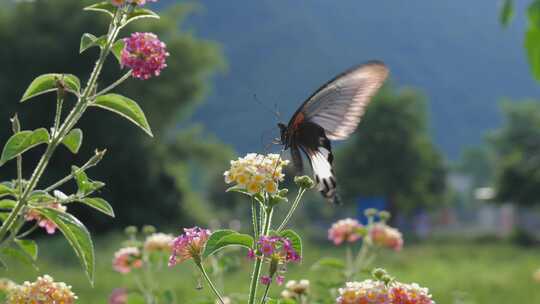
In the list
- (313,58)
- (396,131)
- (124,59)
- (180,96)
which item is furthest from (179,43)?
(313,58)

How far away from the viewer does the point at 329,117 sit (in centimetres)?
246

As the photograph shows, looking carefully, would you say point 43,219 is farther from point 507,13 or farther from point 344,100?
point 507,13

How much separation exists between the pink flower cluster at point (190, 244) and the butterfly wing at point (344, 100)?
0.90 m

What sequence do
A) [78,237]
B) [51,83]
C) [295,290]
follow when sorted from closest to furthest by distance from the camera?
[78,237] → [51,83] → [295,290]

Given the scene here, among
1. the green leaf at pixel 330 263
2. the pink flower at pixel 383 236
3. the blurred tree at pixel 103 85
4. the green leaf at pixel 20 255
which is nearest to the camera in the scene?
the green leaf at pixel 20 255

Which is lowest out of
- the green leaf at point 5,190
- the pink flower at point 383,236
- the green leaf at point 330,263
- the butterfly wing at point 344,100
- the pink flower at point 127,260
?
the green leaf at point 5,190

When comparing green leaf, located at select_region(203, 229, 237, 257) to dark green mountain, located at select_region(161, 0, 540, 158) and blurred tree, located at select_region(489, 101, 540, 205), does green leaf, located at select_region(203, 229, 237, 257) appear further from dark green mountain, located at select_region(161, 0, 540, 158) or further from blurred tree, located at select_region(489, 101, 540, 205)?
dark green mountain, located at select_region(161, 0, 540, 158)

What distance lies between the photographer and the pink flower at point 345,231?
3.19 m

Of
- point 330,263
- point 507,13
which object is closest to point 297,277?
point 330,263

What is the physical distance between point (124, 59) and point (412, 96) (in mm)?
33938

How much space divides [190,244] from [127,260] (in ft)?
5.04

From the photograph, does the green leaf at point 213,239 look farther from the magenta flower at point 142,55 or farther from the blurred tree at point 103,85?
the blurred tree at point 103,85

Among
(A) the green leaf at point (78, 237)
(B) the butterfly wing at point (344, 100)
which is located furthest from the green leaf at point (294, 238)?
(B) the butterfly wing at point (344, 100)

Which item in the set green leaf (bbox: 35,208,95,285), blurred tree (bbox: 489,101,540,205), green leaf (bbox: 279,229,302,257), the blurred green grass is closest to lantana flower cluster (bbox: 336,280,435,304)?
green leaf (bbox: 279,229,302,257)
